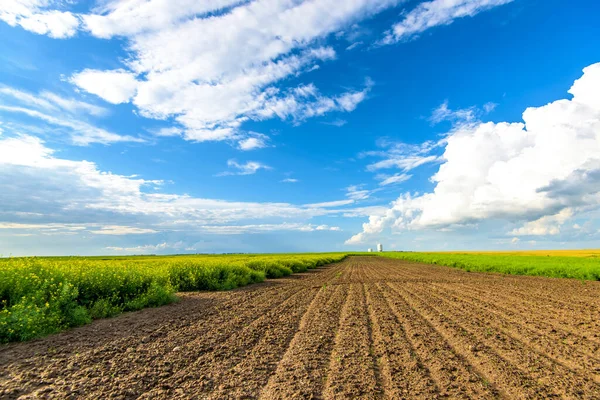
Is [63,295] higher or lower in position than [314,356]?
higher

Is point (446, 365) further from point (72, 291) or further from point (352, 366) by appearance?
point (72, 291)

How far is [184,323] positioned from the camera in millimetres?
9250

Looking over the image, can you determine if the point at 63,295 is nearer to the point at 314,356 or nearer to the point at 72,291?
the point at 72,291

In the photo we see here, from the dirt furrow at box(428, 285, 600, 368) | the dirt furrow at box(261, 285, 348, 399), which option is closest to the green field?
the dirt furrow at box(261, 285, 348, 399)

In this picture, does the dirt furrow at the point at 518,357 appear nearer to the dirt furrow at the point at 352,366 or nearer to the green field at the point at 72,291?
A: the dirt furrow at the point at 352,366

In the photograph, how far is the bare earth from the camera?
5.00 meters

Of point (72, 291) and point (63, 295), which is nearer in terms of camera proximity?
point (63, 295)

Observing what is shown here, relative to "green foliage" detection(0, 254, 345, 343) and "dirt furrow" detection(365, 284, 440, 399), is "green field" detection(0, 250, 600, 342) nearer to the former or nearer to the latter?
"green foliage" detection(0, 254, 345, 343)

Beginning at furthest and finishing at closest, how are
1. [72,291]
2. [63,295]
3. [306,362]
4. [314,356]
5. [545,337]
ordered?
1. [72,291]
2. [63,295]
3. [545,337]
4. [314,356]
5. [306,362]

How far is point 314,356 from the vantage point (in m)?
6.51

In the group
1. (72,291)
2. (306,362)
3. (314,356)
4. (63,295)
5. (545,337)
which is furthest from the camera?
(72,291)

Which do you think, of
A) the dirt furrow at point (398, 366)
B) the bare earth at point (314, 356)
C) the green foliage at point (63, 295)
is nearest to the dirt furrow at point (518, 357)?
the bare earth at point (314, 356)

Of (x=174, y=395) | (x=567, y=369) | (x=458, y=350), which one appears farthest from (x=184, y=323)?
(x=567, y=369)

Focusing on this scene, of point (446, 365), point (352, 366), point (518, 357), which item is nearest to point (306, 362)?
point (352, 366)
